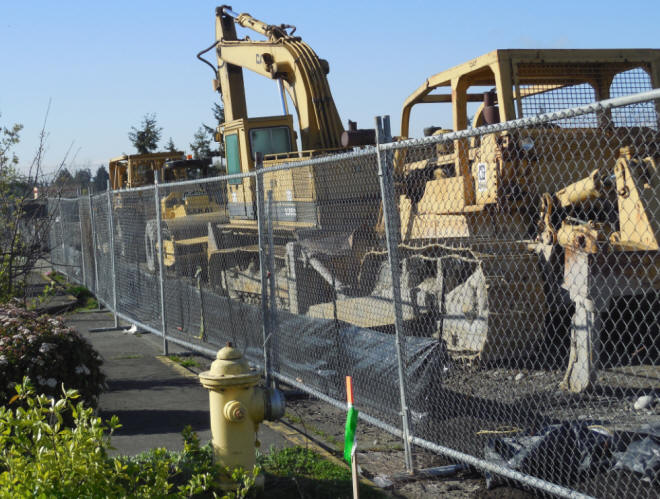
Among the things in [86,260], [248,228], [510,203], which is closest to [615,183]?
[510,203]

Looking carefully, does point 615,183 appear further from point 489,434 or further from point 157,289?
point 157,289

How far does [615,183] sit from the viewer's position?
23.1 ft

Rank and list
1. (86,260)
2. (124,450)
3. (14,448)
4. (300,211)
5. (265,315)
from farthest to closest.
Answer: (86,260) < (300,211) < (265,315) < (124,450) < (14,448)

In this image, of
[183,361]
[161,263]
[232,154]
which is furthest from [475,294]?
[232,154]

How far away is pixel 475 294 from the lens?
7734 mm

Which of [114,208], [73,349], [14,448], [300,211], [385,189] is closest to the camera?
[14,448]

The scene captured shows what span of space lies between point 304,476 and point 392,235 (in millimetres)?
1617

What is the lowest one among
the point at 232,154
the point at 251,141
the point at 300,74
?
the point at 232,154

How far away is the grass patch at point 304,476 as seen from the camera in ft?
14.5

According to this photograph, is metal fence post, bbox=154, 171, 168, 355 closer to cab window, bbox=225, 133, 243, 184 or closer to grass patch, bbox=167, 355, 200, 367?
grass patch, bbox=167, 355, 200, 367

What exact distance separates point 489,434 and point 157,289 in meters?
6.18

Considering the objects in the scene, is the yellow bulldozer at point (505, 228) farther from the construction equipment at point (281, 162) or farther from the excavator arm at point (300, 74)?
the excavator arm at point (300, 74)

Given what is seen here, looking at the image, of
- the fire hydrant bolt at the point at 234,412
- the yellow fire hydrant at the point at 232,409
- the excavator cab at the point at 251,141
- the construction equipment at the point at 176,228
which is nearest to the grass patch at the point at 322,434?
the yellow fire hydrant at the point at 232,409

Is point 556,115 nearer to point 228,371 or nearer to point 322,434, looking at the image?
point 228,371
